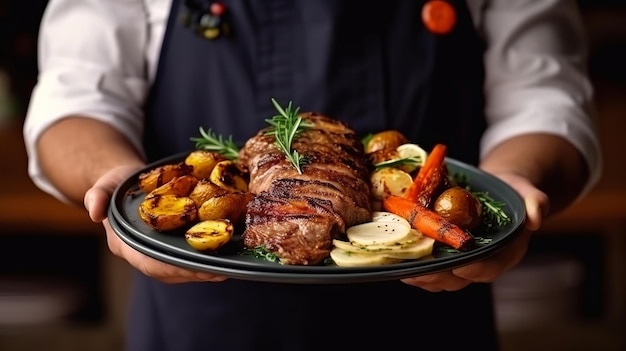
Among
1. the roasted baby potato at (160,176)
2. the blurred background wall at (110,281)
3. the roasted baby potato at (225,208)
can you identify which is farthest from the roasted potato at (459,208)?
the blurred background wall at (110,281)

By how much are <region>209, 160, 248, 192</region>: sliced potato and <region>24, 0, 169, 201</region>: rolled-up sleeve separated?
40 cm

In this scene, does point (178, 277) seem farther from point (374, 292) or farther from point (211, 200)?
point (374, 292)

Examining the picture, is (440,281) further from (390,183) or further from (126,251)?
(126,251)

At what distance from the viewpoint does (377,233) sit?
105 cm

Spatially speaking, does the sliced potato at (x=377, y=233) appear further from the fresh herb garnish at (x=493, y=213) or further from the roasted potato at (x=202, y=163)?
the roasted potato at (x=202, y=163)

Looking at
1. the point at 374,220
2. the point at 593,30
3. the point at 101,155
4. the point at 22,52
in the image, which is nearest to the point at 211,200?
the point at 374,220

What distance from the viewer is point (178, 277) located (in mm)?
1139

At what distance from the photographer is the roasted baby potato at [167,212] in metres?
1.07

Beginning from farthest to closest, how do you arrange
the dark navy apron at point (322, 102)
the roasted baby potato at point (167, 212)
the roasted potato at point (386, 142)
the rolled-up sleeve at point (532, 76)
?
1. the rolled-up sleeve at point (532, 76)
2. the dark navy apron at point (322, 102)
3. the roasted potato at point (386, 142)
4. the roasted baby potato at point (167, 212)

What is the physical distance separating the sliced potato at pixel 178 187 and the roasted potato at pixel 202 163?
0.04 meters

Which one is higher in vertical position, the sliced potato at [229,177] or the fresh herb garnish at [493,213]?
the fresh herb garnish at [493,213]

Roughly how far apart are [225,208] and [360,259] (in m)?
0.20

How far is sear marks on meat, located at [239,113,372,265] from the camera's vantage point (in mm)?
1027

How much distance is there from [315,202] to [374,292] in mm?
421
